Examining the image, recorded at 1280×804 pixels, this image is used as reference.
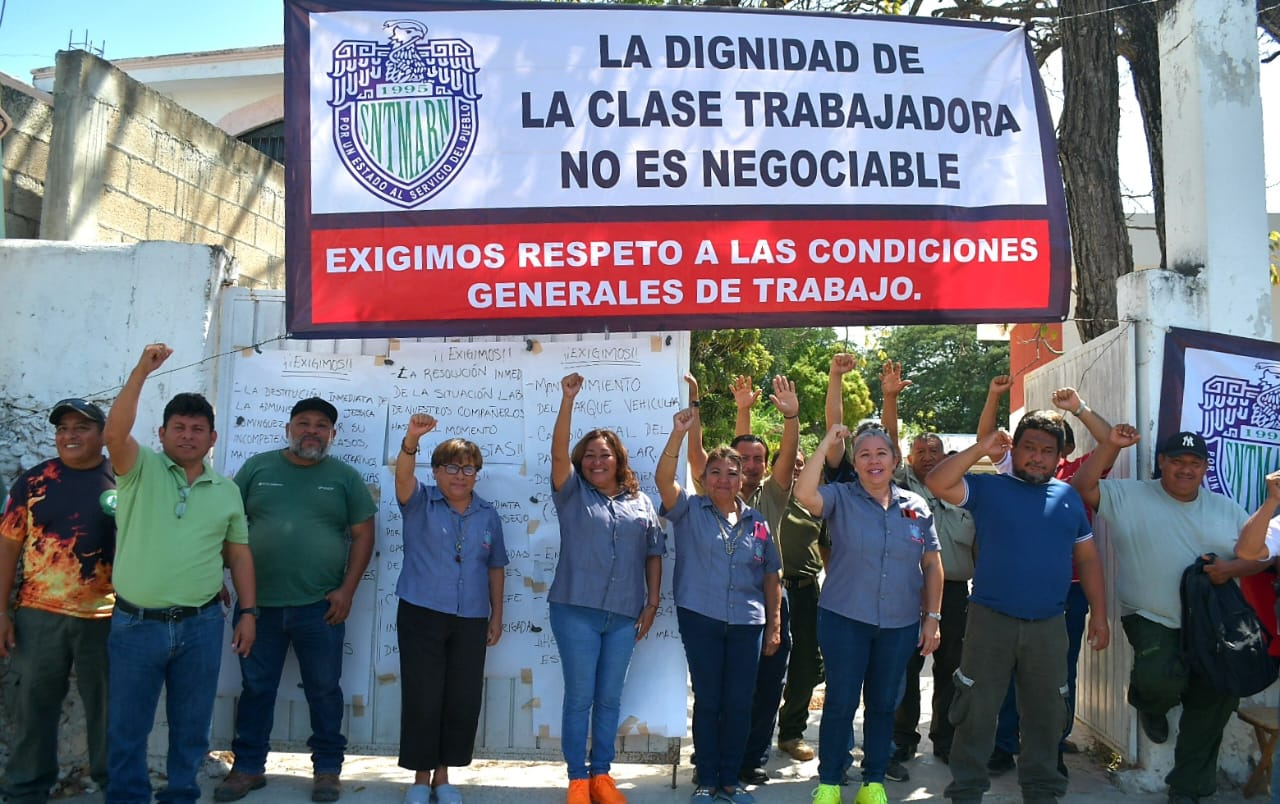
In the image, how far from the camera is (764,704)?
539 centimetres

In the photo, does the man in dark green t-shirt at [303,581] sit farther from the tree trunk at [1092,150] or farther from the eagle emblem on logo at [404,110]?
the tree trunk at [1092,150]

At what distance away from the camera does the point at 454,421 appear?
5.61 m

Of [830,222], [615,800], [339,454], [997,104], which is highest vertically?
[997,104]

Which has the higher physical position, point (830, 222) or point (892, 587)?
point (830, 222)

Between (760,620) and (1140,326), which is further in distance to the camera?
(1140,326)

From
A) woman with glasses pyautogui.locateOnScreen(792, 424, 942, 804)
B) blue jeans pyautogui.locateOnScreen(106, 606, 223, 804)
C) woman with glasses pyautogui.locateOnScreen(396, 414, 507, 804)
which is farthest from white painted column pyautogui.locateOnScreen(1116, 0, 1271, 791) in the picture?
blue jeans pyautogui.locateOnScreen(106, 606, 223, 804)

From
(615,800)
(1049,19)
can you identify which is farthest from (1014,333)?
(615,800)

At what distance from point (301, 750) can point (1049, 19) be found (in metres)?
8.58

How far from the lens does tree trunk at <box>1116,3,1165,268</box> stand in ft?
27.2

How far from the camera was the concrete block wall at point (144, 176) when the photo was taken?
642 cm

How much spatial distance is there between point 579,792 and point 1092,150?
5.83m

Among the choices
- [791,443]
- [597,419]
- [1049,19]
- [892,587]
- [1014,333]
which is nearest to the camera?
[892,587]

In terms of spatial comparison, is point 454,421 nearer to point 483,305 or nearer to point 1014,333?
point 483,305

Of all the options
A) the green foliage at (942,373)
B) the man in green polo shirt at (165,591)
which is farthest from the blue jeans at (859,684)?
the green foliage at (942,373)
